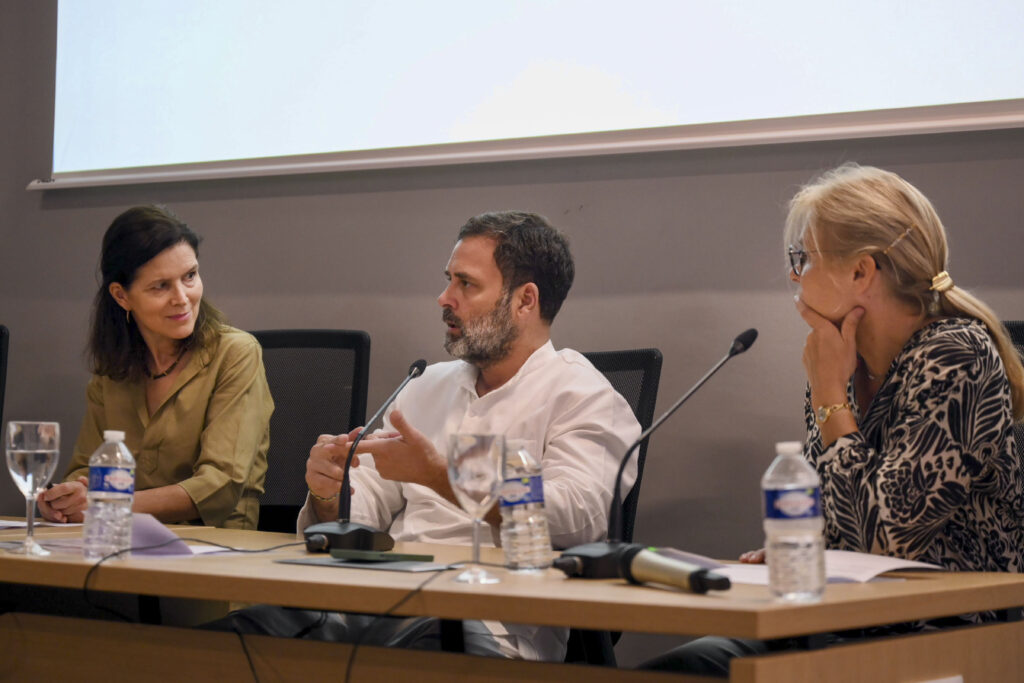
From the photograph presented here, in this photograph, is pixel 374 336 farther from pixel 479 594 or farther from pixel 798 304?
pixel 479 594

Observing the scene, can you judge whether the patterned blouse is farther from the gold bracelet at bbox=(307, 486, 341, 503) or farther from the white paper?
the gold bracelet at bbox=(307, 486, 341, 503)

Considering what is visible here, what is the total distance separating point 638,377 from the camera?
84.0 inches

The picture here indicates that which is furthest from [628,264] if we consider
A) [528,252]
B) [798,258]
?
[798,258]

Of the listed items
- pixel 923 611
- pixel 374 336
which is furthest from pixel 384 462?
pixel 374 336

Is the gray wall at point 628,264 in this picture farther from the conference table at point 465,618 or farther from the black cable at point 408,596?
the black cable at point 408,596

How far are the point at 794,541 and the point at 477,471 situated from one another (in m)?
0.40

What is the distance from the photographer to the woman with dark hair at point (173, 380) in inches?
91.4

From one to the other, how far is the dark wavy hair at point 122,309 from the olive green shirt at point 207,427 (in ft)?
0.12

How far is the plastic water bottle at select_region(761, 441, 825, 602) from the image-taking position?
3.46ft

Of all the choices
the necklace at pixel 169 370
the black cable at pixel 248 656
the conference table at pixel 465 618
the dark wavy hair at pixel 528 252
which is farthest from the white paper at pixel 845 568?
the necklace at pixel 169 370

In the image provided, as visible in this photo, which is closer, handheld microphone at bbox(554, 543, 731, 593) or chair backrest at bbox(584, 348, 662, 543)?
handheld microphone at bbox(554, 543, 731, 593)

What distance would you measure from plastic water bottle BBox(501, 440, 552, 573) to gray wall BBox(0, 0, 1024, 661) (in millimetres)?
1216

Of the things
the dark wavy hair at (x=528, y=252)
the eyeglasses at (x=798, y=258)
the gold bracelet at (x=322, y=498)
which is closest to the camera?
the eyeglasses at (x=798, y=258)

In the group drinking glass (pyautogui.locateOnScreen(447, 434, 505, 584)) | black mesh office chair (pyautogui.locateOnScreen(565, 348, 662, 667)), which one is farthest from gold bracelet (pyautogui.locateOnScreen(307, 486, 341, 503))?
drinking glass (pyautogui.locateOnScreen(447, 434, 505, 584))
